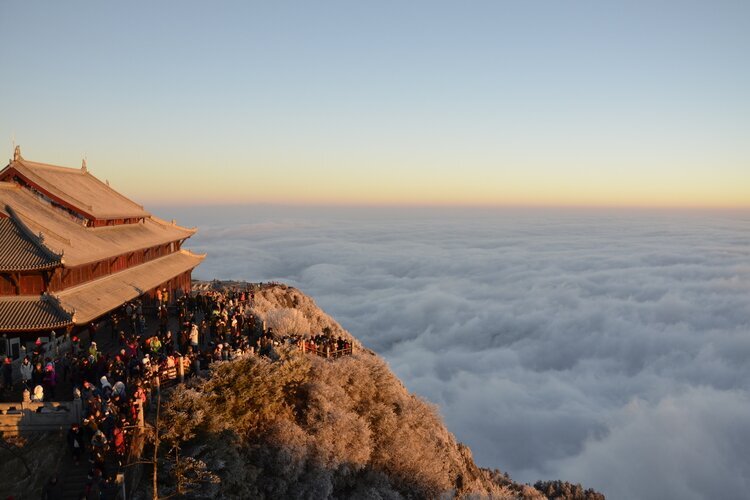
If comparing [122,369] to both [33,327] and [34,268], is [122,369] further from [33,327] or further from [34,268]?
[34,268]

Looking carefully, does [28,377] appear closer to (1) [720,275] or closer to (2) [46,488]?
(2) [46,488]

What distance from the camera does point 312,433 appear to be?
706 inches

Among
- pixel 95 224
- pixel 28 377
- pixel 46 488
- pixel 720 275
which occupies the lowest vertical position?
pixel 720 275

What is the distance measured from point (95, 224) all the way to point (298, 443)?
1994cm

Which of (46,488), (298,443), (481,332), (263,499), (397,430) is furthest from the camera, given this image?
(481,332)

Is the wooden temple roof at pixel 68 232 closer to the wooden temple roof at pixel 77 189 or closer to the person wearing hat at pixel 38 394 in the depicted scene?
the wooden temple roof at pixel 77 189

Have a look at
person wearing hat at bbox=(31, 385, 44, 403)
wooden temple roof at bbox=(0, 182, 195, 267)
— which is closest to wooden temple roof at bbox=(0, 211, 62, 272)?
wooden temple roof at bbox=(0, 182, 195, 267)

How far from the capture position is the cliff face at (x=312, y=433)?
1483cm

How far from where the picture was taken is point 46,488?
38.1 feet

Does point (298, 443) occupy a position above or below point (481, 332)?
above

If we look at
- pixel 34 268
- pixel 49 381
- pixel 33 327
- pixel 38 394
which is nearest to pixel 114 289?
pixel 34 268

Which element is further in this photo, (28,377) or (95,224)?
(95,224)

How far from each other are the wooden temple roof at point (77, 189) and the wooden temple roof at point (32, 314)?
316 inches

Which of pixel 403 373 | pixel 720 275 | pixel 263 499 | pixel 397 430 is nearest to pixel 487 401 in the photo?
pixel 403 373
